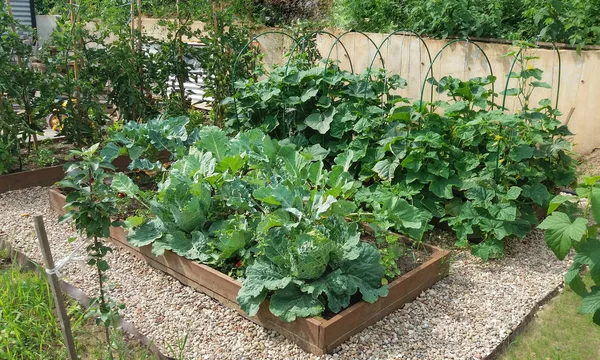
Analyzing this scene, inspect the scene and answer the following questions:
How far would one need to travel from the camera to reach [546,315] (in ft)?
11.6

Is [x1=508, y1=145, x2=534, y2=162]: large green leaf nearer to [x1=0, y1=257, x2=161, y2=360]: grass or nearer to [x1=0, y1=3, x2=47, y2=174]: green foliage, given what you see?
[x1=0, y1=257, x2=161, y2=360]: grass

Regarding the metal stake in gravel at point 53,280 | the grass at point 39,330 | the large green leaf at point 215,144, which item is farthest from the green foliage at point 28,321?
the large green leaf at point 215,144

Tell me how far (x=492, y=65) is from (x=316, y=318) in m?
4.61

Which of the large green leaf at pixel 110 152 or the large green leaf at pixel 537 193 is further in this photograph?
the large green leaf at pixel 110 152

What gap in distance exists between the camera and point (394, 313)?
135 inches

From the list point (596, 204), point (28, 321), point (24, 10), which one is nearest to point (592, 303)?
point (596, 204)

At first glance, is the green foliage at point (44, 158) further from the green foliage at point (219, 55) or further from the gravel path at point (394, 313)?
the green foliage at point (219, 55)

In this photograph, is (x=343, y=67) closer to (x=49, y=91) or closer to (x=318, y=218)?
(x=49, y=91)

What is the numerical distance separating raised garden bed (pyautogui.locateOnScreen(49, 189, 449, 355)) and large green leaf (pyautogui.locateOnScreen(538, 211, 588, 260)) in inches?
35.7

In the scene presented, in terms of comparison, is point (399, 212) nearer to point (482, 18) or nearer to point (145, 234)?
point (145, 234)

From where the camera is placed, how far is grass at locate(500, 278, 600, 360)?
314cm

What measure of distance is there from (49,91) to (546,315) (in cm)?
470

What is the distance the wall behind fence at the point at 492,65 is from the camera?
19.2ft

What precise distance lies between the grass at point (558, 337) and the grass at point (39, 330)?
2.05m
